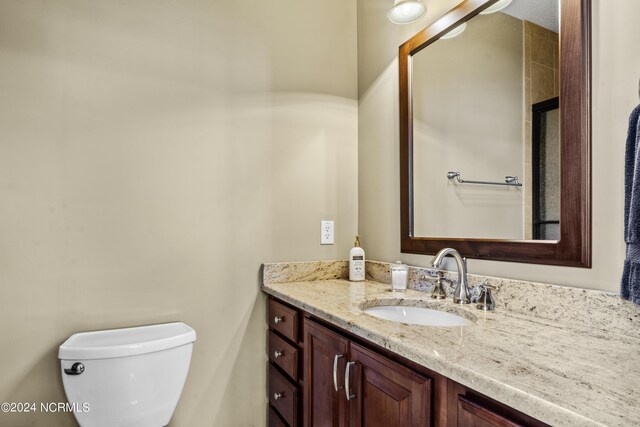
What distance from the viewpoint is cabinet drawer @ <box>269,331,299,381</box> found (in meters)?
1.35

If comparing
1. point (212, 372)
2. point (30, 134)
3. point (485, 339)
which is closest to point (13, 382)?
point (212, 372)

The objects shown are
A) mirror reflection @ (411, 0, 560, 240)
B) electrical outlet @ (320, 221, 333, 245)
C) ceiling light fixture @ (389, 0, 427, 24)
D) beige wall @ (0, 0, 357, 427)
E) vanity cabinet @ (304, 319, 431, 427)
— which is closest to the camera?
vanity cabinet @ (304, 319, 431, 427)

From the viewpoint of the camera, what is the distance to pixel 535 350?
0.72 metres

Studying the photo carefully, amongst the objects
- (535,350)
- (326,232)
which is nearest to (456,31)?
(326,232)

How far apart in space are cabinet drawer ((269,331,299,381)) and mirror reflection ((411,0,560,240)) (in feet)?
2.35

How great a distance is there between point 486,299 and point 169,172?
131cm

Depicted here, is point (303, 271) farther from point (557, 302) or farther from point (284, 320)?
point (557, 302)

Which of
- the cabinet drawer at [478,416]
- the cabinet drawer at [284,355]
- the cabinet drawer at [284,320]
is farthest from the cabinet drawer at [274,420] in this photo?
the cabinet drawer at [478,416]

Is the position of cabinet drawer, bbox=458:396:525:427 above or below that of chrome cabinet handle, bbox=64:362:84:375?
above

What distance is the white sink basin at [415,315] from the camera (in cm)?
116

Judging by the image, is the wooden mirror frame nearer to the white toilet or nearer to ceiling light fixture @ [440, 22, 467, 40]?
ceiling light fixture @ [440, 22, 467, 40]

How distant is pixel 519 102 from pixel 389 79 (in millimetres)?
710

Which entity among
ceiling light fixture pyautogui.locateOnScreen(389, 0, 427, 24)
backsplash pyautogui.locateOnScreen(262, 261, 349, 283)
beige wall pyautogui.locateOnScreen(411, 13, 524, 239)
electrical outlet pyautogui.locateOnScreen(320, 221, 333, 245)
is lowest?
backsplash pyautogui.locateOnScreen(262, 261, 349, 283)

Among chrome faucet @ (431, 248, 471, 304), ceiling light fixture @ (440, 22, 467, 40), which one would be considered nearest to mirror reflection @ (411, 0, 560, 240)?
ceiling light fixture @ (440, 22, 467, 40)
